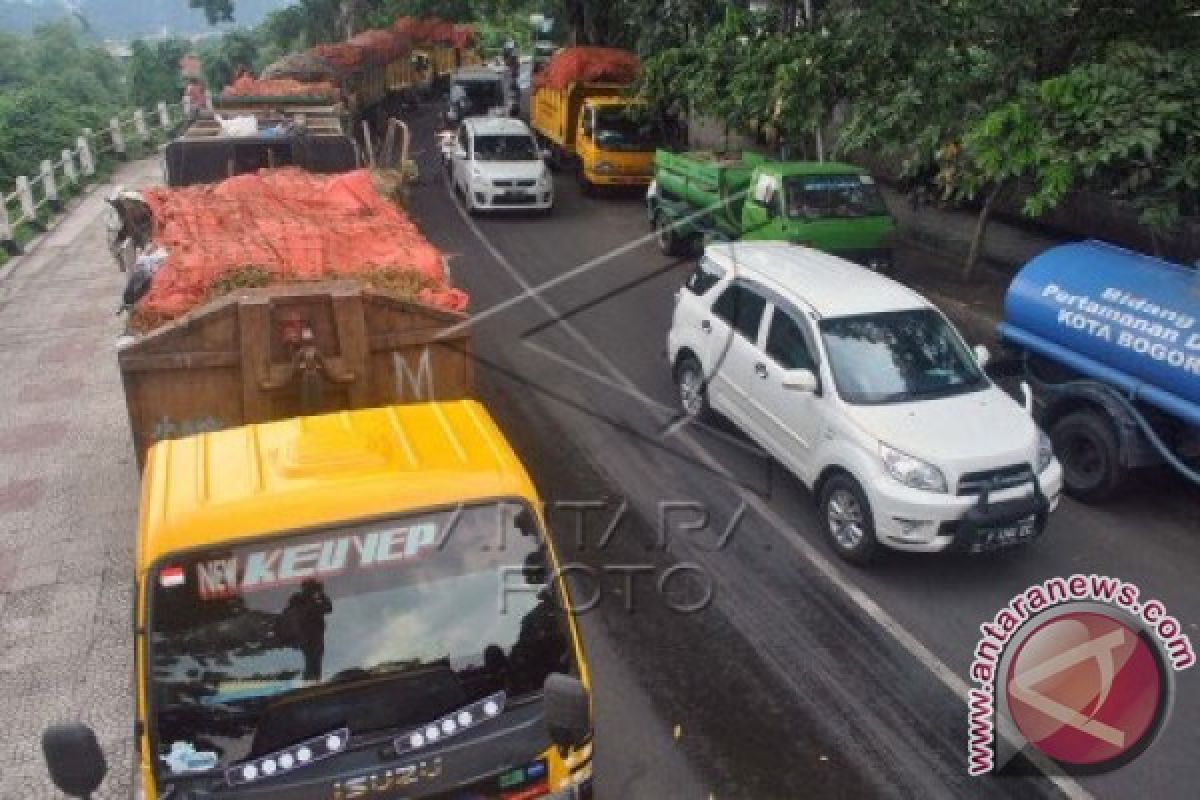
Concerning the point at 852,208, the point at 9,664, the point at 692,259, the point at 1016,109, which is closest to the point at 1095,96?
the point at 1016,109

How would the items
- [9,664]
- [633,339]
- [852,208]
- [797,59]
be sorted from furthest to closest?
[797,59], [852,208], [633,339], [9,664]

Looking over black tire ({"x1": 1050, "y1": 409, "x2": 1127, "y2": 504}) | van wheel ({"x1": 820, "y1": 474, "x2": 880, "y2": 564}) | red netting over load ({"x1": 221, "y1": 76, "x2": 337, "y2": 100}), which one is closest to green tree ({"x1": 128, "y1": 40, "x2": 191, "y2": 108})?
red netting over load ({"x1": 221, "y1": 76, "x2": 337, "y2": 100})

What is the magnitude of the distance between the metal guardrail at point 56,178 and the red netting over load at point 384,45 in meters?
7.64

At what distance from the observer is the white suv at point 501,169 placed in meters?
22.5

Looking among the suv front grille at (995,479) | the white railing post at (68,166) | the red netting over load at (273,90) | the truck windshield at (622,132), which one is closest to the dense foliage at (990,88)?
the truck windshield at (622,132)

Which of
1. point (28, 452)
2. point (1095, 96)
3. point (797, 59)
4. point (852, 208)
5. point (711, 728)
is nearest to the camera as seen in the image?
point (711, 728)

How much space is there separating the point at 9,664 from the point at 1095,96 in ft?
42.9

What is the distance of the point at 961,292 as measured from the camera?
17312 millimetres

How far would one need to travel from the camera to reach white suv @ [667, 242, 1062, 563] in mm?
8461

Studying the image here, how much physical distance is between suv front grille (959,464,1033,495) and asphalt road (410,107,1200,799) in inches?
36.5

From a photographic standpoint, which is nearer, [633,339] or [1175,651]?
[1175,651]

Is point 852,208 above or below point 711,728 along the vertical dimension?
above

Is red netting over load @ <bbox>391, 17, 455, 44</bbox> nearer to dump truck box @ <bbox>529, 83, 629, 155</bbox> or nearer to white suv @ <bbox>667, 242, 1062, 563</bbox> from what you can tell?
dump truck box @ <bbox>529, 83, 629, 155</bbox>

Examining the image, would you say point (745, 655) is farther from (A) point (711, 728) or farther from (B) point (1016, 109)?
(B) point (1016, 109)
